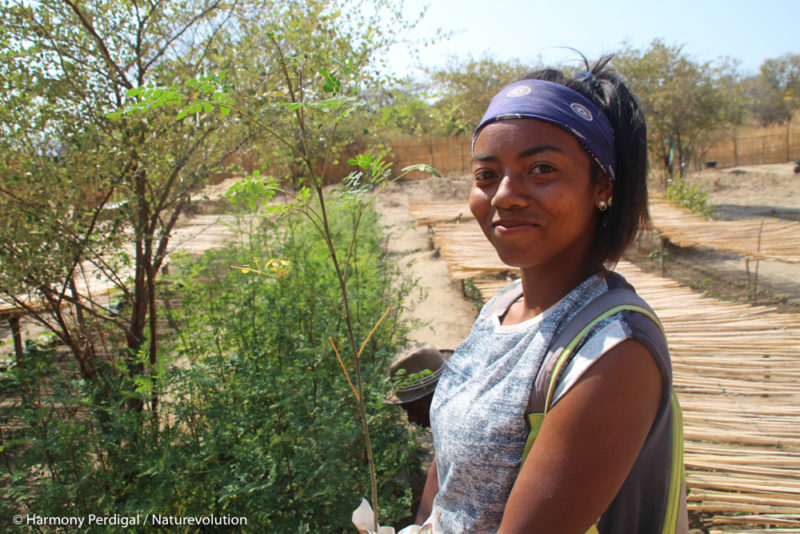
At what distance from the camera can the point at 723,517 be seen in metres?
2.21

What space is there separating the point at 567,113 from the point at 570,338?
422 mm

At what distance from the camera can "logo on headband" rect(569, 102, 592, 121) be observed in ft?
3.29

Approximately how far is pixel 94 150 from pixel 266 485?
6.01ft

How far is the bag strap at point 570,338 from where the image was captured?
874mm

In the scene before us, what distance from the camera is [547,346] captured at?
3.11 ft

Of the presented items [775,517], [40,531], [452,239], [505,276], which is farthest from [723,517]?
[452,239]

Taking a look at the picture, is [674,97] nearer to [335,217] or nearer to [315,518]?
[335,217]

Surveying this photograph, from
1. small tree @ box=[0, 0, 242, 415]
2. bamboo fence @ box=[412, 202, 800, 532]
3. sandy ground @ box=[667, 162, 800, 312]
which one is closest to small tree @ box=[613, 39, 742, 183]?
sandy ground @ box=[667, 162, 800, 312]

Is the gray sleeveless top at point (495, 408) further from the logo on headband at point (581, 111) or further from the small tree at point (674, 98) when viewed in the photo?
the small tree at point (674, 98)

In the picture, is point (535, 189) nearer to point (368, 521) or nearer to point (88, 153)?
point (368, 521)

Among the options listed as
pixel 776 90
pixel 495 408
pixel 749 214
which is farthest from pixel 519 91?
pixel 776 90

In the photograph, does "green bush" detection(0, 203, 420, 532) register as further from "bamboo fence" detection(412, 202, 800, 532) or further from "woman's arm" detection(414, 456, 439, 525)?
"bamboo fence" detection(412, 202, 800, 532)

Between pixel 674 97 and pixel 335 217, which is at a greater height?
pixel 674 97

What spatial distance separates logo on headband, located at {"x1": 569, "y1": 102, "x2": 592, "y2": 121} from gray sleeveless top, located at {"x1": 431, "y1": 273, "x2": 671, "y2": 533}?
1.01ft
